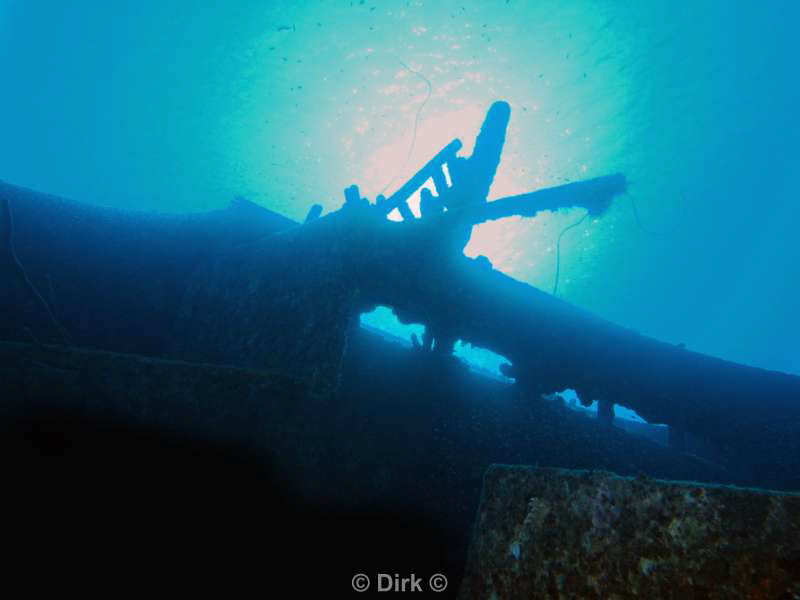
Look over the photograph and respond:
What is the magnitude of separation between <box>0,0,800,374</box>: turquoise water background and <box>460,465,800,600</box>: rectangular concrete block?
31.6 m

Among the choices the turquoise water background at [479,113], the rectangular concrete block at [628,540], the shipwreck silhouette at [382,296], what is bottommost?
the rectangular concrete block at [628,540]

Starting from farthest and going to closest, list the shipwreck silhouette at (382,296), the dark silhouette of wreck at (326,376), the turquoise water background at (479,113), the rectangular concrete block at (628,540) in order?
1. the turquoise water background at (479,113)
2. the shipwreck silhouette at (382,296)
3. the dark silhouette of wreck at (326,376)
4. the rectangular concrete block at (628,540)

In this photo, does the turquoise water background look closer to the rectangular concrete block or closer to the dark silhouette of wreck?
the dark silhouette of wreck

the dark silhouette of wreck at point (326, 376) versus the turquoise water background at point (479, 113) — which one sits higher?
the turquoise water background at point (479, 113)

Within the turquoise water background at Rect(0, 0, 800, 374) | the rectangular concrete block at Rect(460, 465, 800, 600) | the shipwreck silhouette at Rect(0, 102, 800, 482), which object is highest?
the turquoise water background at Rect(0, 0, 800, 374)

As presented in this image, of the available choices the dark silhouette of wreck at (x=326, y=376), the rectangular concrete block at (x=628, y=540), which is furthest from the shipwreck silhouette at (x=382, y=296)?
the rectangular concrete block at (x=628, y=540)

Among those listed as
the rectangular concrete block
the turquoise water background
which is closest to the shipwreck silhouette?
the rectangular concrete block

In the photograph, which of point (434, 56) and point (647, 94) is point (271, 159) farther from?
point (647, 94)

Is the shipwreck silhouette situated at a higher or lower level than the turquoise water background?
lower

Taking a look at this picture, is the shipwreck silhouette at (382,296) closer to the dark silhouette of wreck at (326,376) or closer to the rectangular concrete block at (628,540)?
the dark silhouette of wreck at (326,376)

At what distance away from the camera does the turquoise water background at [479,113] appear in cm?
2677

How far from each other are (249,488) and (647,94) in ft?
121

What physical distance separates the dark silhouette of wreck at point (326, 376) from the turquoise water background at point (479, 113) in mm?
28310

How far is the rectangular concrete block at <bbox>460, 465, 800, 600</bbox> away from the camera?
26.6 inches
